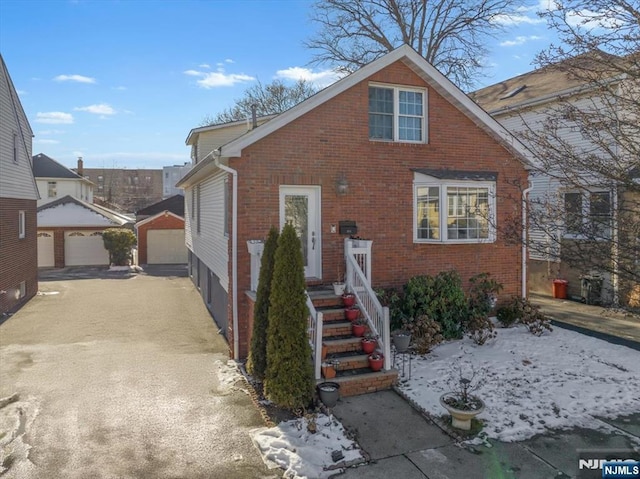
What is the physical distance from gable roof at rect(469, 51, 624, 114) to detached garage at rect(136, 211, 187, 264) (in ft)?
59.1

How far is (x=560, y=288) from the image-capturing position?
48.2 ft

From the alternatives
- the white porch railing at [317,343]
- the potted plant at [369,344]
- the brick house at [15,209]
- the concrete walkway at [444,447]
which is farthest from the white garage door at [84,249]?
the concrete walkway at [444,447]

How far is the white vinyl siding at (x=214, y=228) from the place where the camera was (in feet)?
33.6

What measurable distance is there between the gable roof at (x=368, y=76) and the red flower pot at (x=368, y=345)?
4.44 meters

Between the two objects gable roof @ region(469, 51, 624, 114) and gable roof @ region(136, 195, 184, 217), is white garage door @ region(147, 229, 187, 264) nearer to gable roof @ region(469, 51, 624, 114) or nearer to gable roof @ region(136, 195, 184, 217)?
gable roof @ region(136, 195, 184, 217)

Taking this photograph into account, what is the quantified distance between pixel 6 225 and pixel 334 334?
40.2ft

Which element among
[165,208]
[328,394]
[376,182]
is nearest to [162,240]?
[165,208]

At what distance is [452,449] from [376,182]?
20.0 feet

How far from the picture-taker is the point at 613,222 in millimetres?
5168

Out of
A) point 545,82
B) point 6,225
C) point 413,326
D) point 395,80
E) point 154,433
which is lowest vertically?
point 154,433

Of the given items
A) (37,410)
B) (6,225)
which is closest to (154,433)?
(37,410)

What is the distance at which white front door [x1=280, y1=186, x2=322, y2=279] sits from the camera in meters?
9.61

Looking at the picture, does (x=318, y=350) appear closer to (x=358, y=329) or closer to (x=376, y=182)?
(x=358, y=329)

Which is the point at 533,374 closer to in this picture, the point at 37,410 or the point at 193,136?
the point at 37,410
